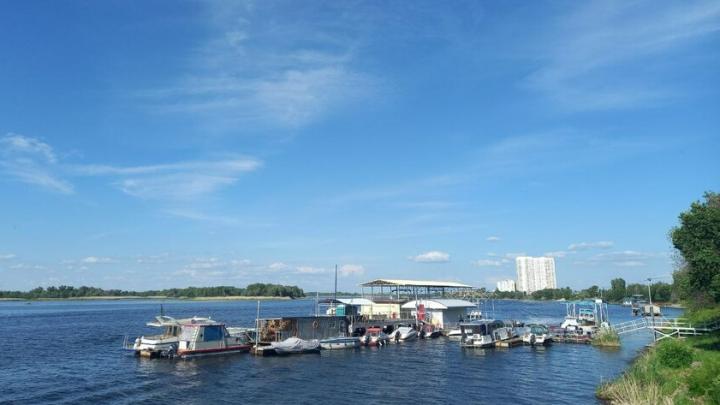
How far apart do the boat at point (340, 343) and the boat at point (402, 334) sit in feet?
28.6

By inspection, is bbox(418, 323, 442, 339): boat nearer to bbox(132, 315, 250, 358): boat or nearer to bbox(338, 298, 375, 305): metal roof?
bbox(338, 298, 375, 305): metal roof

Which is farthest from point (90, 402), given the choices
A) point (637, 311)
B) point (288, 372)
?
point (637, 311)

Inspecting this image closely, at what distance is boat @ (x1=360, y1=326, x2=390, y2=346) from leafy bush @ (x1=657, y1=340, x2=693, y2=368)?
38.4 m

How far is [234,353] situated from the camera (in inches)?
2251

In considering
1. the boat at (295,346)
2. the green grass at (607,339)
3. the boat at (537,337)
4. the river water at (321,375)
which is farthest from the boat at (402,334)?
the green grass at (607,339)

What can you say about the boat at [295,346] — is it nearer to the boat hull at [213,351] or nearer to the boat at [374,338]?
the boat hull at [213,351]

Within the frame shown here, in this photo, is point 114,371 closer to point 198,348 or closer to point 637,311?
point 198,348

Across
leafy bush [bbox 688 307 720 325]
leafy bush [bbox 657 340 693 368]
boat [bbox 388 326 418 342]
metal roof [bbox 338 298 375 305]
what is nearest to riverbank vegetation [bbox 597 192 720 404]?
leafy bush [bbox 657 340 693 368]

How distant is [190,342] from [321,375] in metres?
17.6

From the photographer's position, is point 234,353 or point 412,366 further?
point 234,353

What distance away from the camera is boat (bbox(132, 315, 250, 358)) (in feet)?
176

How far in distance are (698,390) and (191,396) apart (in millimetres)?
33358

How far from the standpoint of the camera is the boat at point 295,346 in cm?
5669

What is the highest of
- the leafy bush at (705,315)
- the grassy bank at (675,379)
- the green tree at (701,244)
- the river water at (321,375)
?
the green tree at (701,244)
